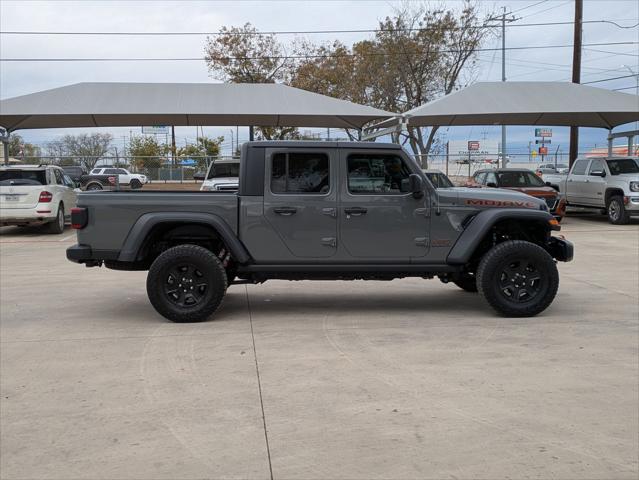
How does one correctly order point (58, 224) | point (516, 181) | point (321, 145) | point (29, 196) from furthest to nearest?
point (516, 181)
point (58, 224)
point (29, 196)
point (321, 145)

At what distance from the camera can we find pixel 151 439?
4.16 metres

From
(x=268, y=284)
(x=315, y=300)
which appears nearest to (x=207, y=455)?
(x=315, y=300)

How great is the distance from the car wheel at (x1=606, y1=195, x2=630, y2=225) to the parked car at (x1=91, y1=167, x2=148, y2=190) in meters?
22.5

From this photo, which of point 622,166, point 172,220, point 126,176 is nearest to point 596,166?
point 622,166

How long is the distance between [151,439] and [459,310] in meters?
4.65

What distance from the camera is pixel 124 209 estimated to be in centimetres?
712

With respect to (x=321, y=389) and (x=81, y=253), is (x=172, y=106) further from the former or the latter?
(x=321, y=389)

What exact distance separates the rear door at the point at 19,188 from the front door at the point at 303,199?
1089 centimetres

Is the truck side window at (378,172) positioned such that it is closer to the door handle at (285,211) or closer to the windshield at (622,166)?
the door handle at (285,211)

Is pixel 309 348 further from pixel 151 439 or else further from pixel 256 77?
pixel 256 77

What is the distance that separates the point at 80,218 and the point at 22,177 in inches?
411

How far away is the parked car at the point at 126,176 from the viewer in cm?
3484

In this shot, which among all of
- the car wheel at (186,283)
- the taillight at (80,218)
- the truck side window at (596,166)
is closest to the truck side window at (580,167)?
the truck side window at (596,166)

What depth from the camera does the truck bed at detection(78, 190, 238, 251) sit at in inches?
280
